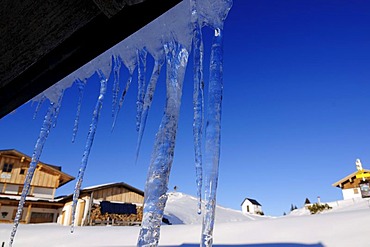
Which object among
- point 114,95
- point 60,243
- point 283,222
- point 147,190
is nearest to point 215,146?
point 147,190

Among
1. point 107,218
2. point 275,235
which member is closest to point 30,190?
point 107,218

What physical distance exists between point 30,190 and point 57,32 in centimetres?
1882

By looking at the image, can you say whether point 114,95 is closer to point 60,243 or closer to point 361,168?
point 60,243

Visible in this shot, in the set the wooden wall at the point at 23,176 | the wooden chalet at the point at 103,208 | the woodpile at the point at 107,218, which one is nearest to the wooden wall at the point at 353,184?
the wooden chalet at the point at 103,208

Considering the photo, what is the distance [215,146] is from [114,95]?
1.37m

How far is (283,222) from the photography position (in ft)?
19.4

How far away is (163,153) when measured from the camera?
58.2 inches

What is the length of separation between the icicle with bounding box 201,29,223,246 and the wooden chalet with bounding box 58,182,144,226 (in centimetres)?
1516

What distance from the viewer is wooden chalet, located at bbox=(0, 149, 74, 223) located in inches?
589

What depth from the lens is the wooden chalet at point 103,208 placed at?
14945 millimetres

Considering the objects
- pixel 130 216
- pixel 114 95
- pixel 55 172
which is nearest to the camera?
pixel 114 95

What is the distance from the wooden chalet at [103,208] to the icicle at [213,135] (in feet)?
49.7

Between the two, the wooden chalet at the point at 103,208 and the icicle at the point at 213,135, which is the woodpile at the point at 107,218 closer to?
the wooden chalet at the point at 103,208

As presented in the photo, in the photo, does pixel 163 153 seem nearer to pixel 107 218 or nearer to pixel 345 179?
pixel 107 218
